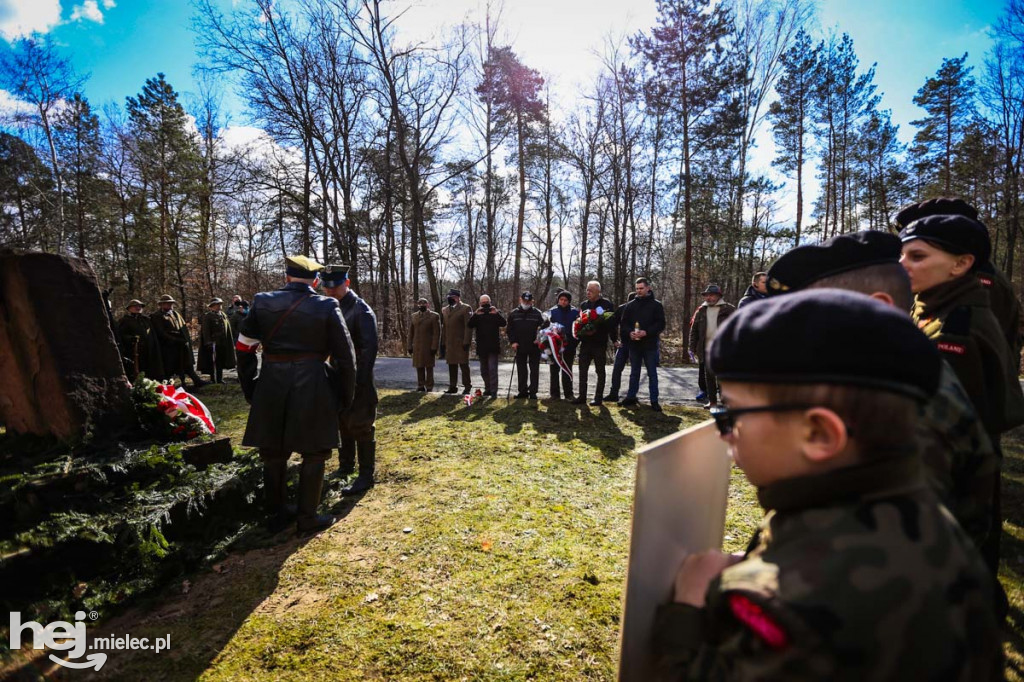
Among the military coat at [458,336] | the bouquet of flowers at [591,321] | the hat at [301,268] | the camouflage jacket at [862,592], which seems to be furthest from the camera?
the military coat at [458,336]

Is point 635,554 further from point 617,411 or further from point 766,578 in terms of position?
point 617,411

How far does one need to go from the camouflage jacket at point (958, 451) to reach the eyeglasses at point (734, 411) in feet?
2.02

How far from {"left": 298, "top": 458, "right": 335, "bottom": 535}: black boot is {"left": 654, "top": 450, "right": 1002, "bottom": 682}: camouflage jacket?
141 inches

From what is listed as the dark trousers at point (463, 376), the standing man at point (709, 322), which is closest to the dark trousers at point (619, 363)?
the standing man at point (709, 322)

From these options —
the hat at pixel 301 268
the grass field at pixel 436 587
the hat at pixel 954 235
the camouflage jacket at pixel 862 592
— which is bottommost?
the grass field at pixel 436 587

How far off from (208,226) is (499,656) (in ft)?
90.0

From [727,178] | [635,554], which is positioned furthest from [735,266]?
[635,554]

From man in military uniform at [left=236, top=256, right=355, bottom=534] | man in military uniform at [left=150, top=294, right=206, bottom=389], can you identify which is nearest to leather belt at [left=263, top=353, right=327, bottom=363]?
man in military uniform at [left=236, top=256, right=355, bottom=534]

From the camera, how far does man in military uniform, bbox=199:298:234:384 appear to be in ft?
33.7

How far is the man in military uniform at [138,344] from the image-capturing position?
8.74 meters

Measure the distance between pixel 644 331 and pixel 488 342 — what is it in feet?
9.78

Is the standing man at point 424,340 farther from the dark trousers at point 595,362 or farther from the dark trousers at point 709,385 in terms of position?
the dark trousers at point 709,385

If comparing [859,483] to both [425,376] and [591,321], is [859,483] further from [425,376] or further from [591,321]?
[425,376]

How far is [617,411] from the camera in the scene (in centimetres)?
777
